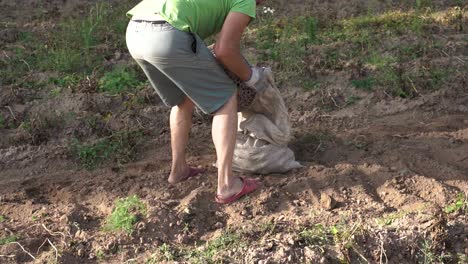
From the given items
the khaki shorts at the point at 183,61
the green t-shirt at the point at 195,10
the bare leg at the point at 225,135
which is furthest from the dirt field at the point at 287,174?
the green t-shirt at the point at 195,10

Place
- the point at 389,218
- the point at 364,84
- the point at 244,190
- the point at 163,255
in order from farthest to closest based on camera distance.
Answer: the point at 364,84 < the point at 244,190 < the point at 389,218 < the point at 163,255

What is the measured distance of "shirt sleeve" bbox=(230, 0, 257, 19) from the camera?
3.77m

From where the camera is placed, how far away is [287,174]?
4.56m

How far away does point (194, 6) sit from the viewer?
3818 millimetres

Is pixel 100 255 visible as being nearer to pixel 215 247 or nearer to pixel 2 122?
pixel 215 247

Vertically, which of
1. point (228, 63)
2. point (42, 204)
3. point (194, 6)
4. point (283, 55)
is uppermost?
point (194, 6)

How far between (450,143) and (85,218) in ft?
8.81

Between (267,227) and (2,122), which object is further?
(2,122)

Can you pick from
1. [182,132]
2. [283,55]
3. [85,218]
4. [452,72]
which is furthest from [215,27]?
[452,72]

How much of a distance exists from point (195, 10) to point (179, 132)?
93cm

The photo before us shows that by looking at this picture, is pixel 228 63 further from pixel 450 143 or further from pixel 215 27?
pixel 450 143

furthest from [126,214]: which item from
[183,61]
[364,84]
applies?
[364,84]

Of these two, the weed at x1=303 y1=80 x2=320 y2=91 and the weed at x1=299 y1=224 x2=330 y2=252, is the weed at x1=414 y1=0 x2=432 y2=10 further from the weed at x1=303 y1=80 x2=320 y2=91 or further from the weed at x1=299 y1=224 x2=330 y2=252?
the weed at x1=299 y1=224 x2=330 y2=252

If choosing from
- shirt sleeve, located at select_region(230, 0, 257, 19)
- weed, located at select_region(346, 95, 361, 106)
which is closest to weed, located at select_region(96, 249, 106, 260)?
shirt sleeve, located at select_region(230, 0, 257, 19)
